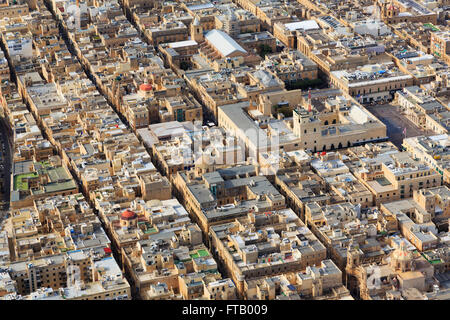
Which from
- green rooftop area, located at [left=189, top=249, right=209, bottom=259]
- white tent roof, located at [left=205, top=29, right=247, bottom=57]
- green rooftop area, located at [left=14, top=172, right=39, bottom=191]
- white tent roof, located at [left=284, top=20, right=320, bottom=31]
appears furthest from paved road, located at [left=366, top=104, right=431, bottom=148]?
green rooftop area, located at [left=14, top=172, right=39, bottom=191]

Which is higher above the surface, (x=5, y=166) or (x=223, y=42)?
(x=223, y=42)

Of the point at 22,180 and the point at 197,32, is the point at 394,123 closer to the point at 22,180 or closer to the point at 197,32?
the point at 197,32

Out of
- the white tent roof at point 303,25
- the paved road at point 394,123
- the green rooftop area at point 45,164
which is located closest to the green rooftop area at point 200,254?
the green rooftop area at point 45,164

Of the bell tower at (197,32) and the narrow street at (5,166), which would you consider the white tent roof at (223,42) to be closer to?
the bell tower at (197,32)

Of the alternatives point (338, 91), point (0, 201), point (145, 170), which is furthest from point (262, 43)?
point (0, 201)

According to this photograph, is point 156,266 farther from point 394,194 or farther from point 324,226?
point 394,194

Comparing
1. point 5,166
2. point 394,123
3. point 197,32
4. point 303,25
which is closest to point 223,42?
point 197,32
